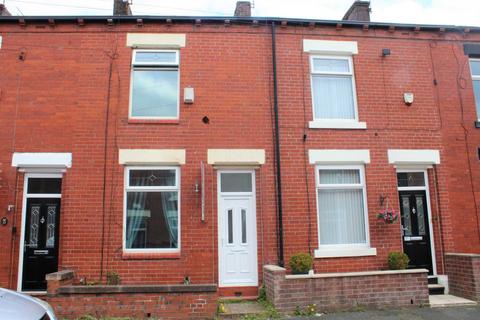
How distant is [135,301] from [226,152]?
3.79 m

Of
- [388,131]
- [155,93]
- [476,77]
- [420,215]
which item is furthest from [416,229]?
[155,93]

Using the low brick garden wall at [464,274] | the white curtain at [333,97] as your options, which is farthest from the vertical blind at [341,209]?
the low brick garden wall at [464,274]

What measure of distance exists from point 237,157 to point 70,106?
13.3ft

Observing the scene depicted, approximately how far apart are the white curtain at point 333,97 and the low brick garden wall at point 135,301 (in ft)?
17.1

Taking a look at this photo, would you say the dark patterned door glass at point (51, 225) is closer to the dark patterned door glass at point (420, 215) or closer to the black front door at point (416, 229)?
the black front door at point (416, 229)

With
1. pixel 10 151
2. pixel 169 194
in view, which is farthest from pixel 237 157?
pixel 10 151

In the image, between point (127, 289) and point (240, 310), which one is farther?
point (240, 310)

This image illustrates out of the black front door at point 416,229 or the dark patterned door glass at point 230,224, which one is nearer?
the dark patterned door glass at point 230,224

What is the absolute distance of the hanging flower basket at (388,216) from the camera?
9.46m

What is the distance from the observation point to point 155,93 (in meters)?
9.91

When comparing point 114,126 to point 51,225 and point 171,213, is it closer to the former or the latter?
point 171,213

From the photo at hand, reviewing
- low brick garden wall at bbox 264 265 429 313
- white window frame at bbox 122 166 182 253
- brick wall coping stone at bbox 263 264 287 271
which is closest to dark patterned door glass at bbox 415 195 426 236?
low brick garden wall at bbox 264 265 429 313

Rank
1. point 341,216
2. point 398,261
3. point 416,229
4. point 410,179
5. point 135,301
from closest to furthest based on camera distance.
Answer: point 135,301 < point 398,261 < point 341,216 < point 416,229 < point 410,179

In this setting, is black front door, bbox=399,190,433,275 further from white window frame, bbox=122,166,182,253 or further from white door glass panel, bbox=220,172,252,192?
white window frame, bbox=122,166,182,253
